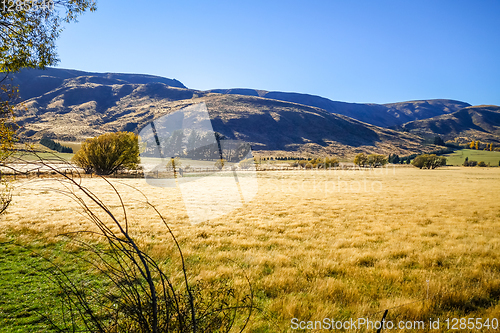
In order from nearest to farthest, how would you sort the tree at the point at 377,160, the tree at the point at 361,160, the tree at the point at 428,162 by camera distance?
the tree at the point at 428,162 → the tree at the point at 377,160 → the tree at the point at 361,160

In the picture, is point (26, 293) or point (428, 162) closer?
point (26, 293)

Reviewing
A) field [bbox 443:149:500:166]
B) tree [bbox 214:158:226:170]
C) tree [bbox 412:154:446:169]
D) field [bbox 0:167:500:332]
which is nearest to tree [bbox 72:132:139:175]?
field [bbox 0:167:500:332]

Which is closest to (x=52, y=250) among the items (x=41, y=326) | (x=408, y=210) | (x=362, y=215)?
(x=41, y=326)

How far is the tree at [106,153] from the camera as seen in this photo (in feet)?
131

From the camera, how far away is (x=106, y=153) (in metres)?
40.5

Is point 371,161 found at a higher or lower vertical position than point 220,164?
higher

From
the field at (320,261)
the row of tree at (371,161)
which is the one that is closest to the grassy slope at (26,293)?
the field at (320,261)

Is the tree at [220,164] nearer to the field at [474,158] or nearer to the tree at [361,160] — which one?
the tree at [361,160]

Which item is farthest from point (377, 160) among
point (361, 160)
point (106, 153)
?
point (106, 153)

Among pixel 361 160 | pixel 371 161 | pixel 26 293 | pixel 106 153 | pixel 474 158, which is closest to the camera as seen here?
pixel 26 293

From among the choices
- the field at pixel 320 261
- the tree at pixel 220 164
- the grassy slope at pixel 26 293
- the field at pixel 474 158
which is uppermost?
the field at pixel 474 158

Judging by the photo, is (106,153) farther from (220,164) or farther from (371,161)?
(371,161)

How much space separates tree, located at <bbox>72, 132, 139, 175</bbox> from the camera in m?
40.0

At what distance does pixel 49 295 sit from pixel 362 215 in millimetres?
15061
